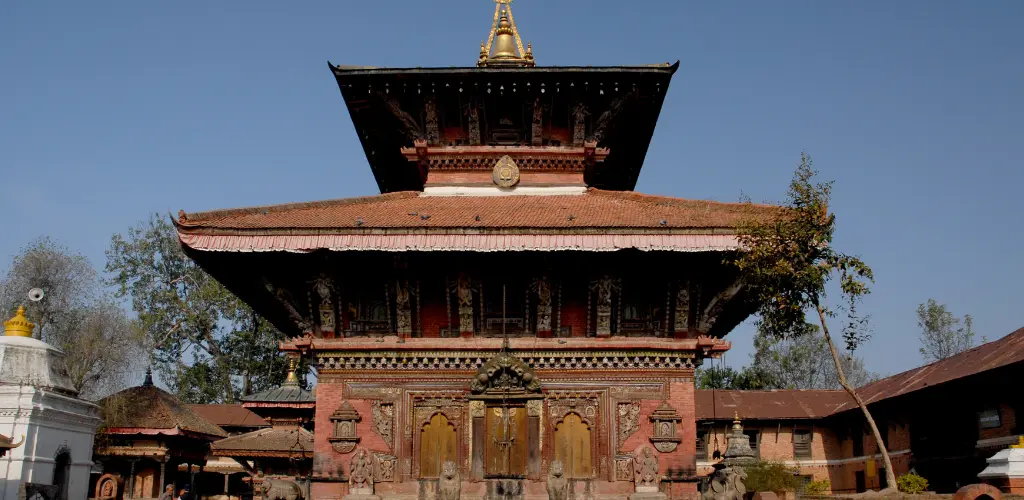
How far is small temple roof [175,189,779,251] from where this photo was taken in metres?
16.5

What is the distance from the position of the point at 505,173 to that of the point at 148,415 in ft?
66.6

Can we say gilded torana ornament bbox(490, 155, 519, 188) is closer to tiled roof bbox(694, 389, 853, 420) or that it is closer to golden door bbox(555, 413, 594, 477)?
golden door bbox(555, 413, 594, 477)

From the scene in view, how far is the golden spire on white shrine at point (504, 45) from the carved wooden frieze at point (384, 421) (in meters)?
10.8

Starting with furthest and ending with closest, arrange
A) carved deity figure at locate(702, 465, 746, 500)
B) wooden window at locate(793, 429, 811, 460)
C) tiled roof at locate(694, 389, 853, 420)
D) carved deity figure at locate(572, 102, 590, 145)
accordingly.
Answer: wooden window at locate(793, 429, 811, 460), tiled roof at locate(694, 389, 853, 420), carved deity figure at locate(572, 102, 590, 145), carved deity figure at locate(702, 465, 746, 500)

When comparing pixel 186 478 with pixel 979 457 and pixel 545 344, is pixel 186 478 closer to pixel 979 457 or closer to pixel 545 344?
pixel 545 344

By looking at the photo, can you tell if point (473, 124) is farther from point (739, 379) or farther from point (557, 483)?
point (739, 379)

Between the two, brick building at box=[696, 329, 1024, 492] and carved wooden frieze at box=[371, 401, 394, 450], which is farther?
brick building at box=[696, 329, 1024, 492]

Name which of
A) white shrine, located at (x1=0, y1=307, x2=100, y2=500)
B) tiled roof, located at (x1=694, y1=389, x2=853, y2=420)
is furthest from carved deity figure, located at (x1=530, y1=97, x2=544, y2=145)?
tiled roof, located at (x1=694, y1=389, x2=853, y2=420)

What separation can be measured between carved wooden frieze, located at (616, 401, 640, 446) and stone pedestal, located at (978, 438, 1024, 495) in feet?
20.1

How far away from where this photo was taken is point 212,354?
58.9 meters

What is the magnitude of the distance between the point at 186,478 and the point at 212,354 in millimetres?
16361

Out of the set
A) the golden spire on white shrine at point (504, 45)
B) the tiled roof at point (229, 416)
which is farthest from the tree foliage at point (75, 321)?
the golden spire on white shrine at point (504, 45)

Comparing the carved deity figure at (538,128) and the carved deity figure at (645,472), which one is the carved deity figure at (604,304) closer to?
the carved deity figure at (645,472)

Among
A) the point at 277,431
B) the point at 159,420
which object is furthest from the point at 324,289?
the point at 159,420
